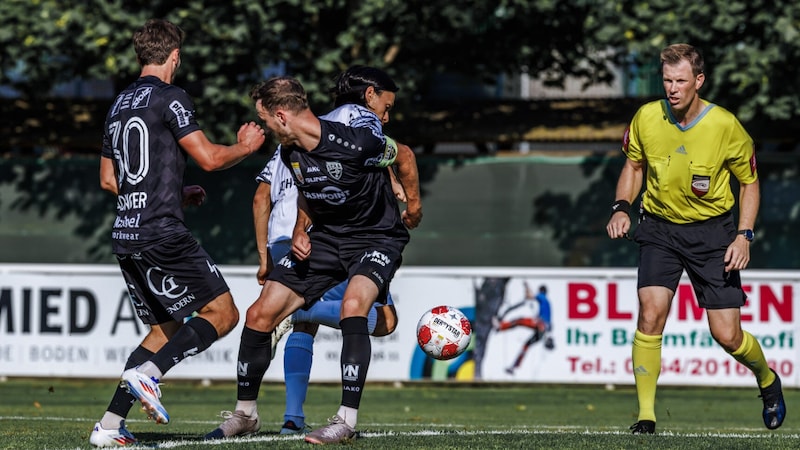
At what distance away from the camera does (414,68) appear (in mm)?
17156

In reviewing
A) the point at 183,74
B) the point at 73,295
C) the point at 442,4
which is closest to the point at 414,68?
the point at 442,4

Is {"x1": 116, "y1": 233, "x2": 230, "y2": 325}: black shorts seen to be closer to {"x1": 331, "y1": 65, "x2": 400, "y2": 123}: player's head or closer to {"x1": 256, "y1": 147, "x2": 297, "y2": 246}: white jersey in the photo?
{"x1": 331, "y1": 65, "x2": 400, "y2": 123}: player's head

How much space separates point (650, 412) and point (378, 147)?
2258mm

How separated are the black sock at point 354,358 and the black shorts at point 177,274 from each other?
0.69 m

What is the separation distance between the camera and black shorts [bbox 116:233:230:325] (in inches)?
260

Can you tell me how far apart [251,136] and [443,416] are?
5130 mm

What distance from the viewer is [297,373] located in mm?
7703

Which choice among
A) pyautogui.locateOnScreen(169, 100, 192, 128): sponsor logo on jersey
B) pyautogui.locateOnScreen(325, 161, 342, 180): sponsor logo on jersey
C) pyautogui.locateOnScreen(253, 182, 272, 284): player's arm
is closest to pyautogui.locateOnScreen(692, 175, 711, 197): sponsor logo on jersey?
pyautogui.locateOnScreen(325, 161, 342, 180): sponsor logo on jersey

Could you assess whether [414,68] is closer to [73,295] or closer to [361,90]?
[73,295]

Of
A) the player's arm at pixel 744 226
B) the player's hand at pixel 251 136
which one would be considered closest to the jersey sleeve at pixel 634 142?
the player's arm at pixel 744 226

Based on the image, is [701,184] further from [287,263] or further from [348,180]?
[287,263]

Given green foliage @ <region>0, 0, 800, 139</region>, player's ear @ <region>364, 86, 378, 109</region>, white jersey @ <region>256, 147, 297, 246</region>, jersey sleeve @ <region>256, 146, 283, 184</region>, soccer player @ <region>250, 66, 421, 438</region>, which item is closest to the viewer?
soccer player @ <region>250, 66, 421, 438</region>

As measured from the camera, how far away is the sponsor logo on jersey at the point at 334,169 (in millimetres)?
6773

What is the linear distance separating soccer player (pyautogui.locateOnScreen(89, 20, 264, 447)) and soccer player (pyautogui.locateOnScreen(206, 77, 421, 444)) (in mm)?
275
